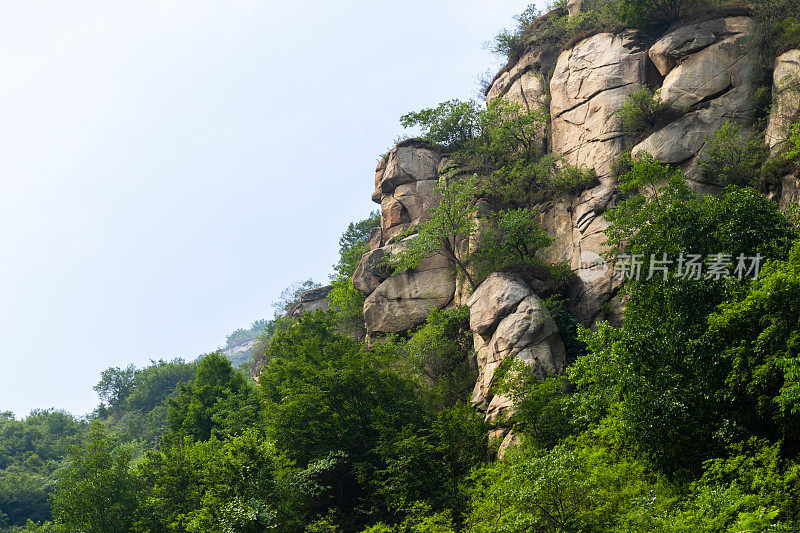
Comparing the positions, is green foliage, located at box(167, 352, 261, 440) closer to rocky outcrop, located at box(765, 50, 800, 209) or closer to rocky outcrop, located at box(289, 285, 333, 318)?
rocky outcrop, located at box(289, 285, 333, 318)

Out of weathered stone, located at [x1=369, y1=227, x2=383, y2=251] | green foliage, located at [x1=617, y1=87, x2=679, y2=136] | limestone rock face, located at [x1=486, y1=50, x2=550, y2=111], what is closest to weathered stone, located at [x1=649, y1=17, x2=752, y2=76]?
green foliage, located at [x1=617, y1=87, x2=679, y2=136]

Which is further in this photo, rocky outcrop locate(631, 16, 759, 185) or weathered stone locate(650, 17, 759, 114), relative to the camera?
weathered stone locate(650, 17, 759, 114)

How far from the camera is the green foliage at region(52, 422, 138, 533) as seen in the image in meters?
24.8

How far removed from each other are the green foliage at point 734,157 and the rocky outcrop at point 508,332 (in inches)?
343

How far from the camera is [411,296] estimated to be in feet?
114

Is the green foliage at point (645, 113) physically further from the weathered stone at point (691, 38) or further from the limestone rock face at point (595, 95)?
the weathered stone at point (691, 38)

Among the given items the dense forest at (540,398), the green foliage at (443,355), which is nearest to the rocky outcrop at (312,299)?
the dense forest at (540,398)

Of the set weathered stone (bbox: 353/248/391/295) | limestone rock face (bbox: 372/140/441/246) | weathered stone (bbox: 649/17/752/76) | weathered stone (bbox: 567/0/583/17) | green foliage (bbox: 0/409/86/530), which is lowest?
green foliage (bbox: 0/409/86/530)

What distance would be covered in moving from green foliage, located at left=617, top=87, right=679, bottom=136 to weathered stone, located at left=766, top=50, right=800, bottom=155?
424 centimetres

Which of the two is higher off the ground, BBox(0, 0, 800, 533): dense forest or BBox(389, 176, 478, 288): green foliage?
BBox(389, 176, 478, 288): green foliage

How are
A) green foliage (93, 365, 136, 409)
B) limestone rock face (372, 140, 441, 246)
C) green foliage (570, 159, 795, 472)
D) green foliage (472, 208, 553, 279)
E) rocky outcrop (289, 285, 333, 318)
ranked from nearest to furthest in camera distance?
green foliage (570, 159, 795, 472) < green foliage (472, 208, 553, 279) < limestone rock face (372, 140, 441, 246) < rocky outcrop (289, 285, 333, 318) < green foliage (93, 365, 136, 409)

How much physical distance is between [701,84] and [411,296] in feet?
60.8

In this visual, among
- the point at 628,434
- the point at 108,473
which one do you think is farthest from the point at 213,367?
the point at 628,434

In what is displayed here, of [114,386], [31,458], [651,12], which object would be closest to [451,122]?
[651,12]
